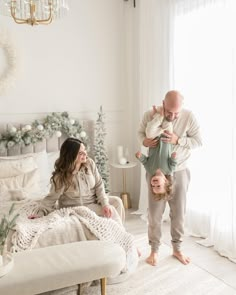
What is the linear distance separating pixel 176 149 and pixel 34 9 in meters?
1.49

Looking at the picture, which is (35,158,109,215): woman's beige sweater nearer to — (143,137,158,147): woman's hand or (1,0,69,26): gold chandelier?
(143,137,158,147): woman's hand

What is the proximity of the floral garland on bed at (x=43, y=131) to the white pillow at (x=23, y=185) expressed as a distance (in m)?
0.43

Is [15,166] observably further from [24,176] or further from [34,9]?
[34,9]

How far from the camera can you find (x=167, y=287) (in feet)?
8.61

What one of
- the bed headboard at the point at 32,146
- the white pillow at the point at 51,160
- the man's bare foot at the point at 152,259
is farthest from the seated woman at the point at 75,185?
the bed headboard at the point at 32,146

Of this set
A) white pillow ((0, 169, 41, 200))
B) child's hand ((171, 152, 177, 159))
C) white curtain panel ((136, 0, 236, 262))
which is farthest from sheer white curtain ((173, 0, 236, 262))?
white pillow ((0, 169, 41, 200))

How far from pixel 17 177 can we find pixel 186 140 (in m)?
1.66

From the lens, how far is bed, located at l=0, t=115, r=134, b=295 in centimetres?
243

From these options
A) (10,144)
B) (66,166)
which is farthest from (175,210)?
(10,144)

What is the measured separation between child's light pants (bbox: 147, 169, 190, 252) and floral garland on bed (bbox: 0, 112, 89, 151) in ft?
4.78

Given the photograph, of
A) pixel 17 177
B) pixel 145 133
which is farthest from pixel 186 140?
pixel 17 177

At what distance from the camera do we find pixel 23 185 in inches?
135

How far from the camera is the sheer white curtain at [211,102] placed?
3.11 meters

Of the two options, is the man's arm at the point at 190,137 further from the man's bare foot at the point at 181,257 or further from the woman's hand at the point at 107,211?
the man's bare foot at the point at 181,257
